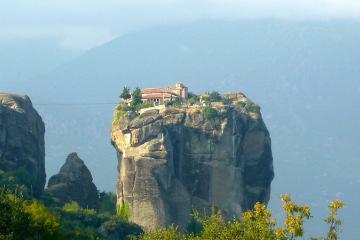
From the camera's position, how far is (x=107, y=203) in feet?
477

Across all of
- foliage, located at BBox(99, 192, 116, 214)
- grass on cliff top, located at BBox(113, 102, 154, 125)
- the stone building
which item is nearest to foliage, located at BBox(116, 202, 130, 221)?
foliage, located at BBox(99, 192, 116, 214)

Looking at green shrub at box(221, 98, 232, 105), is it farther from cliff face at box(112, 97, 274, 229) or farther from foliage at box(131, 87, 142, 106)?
foliage at box(131, 87, 142, 106)

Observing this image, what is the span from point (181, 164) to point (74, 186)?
49.5 ft

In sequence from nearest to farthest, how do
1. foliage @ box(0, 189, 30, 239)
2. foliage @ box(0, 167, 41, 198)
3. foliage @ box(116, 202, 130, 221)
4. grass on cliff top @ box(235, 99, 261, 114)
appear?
foliage @ box(0, 189, 30, 239), foliage @ box(0, 167, 41, 198), foliage @ box(116, 202, 130, 221), grass on cliff top @ box(235, 99, 261, 114)

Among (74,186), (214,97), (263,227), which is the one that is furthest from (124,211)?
(263,227)

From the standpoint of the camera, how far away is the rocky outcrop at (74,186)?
13288 cm

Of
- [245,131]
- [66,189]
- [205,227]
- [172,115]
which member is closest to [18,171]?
[66,189]

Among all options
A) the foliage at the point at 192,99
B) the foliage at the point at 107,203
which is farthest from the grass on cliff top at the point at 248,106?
the foliage at the point at 107,203

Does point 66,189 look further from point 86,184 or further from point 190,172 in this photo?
point 190,172

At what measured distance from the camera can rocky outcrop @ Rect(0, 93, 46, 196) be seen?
4988 inches

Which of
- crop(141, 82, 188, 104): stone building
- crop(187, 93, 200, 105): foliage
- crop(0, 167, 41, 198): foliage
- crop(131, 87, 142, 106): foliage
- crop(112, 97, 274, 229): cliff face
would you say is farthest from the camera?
crop(141, 82, 188, 104): stone building

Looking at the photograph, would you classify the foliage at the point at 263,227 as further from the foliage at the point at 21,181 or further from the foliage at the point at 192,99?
the foliage at the point at 192,99

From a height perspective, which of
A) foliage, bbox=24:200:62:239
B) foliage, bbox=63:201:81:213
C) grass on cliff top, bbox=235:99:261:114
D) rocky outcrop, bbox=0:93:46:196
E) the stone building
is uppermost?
the stone building

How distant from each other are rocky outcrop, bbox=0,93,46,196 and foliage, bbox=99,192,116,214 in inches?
426
